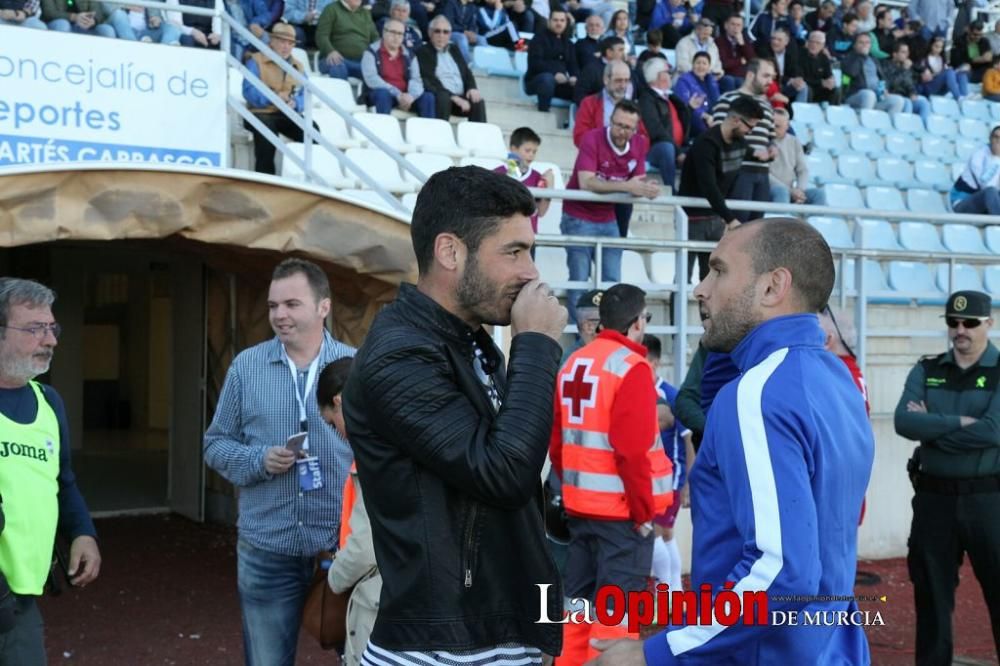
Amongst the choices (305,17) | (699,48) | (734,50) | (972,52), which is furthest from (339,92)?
(972,52)

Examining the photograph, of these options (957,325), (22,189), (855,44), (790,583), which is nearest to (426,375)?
(790,583)

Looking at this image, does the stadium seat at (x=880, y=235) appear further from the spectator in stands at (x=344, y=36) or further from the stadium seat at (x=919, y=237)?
the spectator in stands at (x=344, y=36)

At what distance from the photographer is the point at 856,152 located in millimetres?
15586

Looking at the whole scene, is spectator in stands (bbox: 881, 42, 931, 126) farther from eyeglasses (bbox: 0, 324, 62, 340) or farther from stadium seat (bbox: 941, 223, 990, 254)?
eyeglasses (bbox: 0, 324, 62, 340)

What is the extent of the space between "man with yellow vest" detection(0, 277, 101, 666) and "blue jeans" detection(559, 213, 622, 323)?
16.9 feet

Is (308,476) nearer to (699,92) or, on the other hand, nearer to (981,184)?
(699,92)

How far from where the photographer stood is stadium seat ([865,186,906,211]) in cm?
1436

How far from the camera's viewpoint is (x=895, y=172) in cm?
1545

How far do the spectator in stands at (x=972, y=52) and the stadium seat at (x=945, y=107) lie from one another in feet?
4.15

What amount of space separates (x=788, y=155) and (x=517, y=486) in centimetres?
1039

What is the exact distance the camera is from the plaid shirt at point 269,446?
4504mm

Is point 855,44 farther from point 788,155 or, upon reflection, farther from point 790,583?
point 790,583

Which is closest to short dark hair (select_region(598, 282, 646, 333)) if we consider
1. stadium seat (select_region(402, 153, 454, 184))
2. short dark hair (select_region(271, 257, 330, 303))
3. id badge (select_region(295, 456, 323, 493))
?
short dark hair (select_region(271, 257, 330, 303))

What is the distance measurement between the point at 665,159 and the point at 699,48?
3366 millimetres
